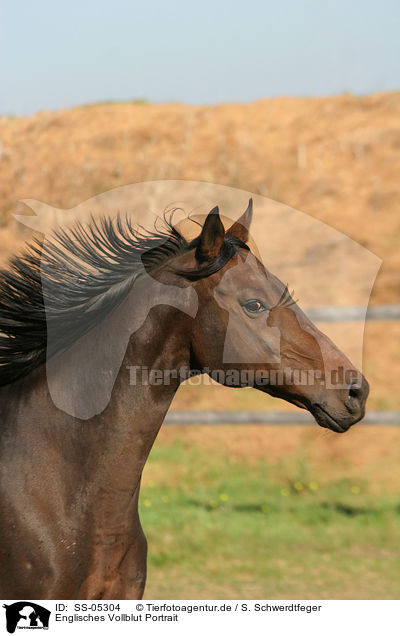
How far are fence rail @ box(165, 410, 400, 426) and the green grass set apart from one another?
733 millimetres

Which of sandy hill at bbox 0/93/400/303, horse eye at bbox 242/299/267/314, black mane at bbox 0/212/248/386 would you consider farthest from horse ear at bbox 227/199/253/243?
sandy hill at bbox 0/93/400/303

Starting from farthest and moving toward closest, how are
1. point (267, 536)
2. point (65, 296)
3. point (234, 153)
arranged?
point (234, 153) < point (267, 536) < point (65, 296)

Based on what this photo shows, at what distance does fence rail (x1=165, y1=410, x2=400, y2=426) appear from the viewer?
22.2 feet

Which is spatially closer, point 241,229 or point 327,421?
point 327,421

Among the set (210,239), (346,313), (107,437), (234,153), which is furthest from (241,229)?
(234,153)

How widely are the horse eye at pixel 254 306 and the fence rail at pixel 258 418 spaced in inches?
169

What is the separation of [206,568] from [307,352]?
11.8 feet

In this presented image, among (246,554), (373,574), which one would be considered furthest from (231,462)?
(373,574)

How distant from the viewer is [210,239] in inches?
95.9

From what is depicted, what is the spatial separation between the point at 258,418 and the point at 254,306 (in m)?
4.69
